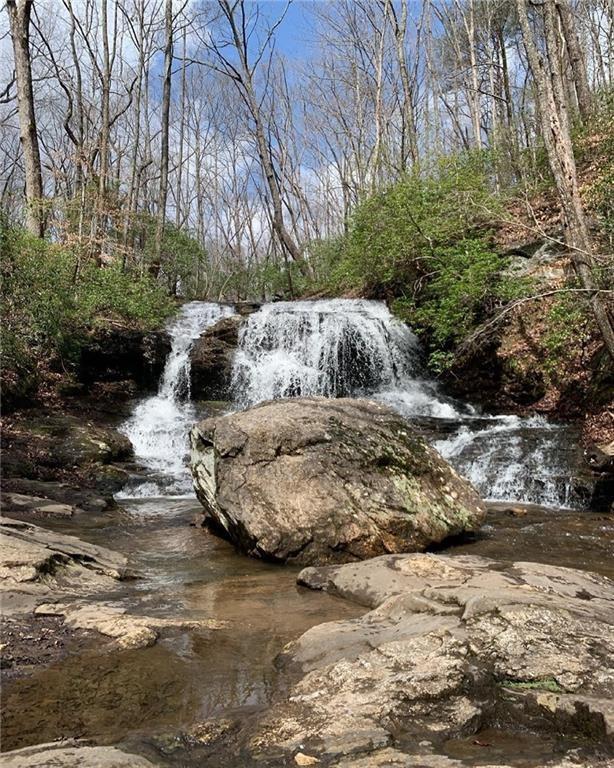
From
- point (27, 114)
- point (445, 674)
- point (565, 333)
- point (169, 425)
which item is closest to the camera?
point (445, 674)

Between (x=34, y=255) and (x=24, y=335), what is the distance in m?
1.61

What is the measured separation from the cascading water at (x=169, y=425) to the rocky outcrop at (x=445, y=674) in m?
6.36

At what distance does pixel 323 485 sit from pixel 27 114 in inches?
504

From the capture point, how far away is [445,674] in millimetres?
2412

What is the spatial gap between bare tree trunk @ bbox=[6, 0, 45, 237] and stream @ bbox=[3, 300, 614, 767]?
15.4 ft

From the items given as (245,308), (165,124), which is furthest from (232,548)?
(165,124)

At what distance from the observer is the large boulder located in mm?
5316

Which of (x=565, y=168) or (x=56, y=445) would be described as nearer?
(x=565, y=168)

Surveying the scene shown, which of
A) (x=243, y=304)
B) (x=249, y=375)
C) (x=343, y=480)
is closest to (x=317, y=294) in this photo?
(x=243, y=304)

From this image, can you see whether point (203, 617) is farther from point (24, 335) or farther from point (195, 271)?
point (195, 271)

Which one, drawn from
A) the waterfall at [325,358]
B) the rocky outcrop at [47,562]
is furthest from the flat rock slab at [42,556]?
the waterfall at [325,358]

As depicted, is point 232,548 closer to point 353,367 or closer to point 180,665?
point 180,665

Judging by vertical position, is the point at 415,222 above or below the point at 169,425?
above

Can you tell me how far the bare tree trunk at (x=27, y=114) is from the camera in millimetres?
12898
